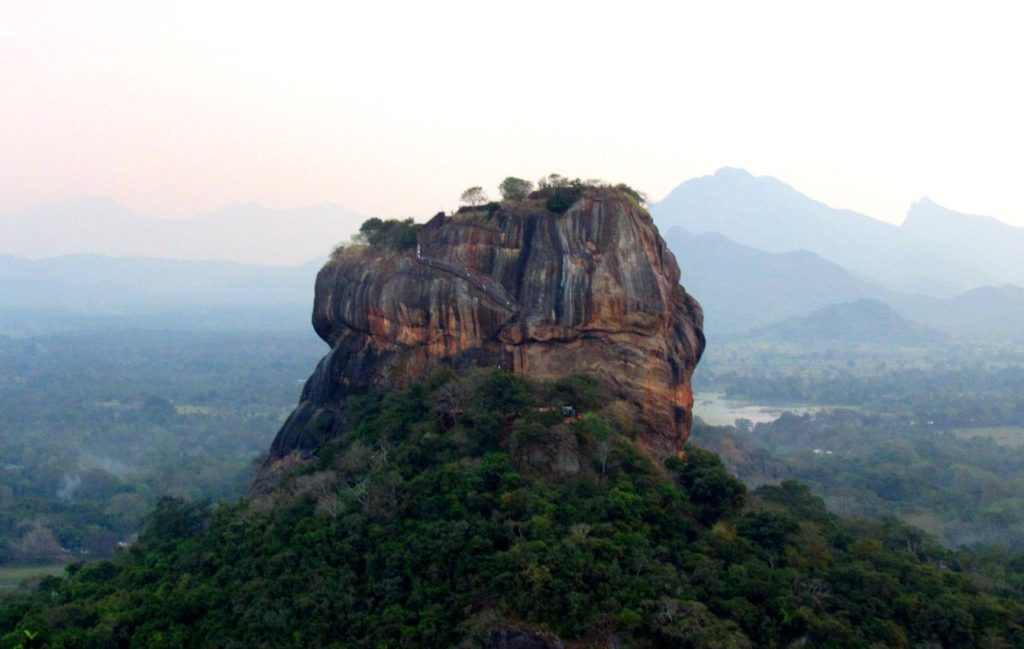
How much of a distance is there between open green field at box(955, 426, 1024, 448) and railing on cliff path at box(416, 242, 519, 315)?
57.9 m

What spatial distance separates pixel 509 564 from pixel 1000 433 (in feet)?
236

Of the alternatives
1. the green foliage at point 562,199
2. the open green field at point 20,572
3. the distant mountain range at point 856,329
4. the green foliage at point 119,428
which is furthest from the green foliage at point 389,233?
the distant mountain range at point 856,329

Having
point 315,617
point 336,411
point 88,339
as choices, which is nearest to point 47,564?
point 336,411

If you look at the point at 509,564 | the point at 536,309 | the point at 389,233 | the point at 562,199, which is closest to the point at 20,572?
the point at 389,233

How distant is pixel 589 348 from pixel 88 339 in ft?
505

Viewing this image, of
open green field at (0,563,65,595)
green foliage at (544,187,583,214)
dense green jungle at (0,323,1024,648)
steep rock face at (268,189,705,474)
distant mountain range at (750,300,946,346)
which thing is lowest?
open green field at (0,563,65,595)

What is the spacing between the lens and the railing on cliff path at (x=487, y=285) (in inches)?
949

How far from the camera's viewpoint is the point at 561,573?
15.5 m

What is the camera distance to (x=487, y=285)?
79.8 ft

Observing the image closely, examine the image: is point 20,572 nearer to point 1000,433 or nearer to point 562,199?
point 562,199

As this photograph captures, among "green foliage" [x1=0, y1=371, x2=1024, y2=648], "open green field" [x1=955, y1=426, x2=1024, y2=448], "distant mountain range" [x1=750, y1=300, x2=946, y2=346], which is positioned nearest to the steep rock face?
"green foliage" [x1=0, y1=371, x2=1024, y2=648]

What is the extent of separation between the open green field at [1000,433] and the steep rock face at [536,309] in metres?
55.1

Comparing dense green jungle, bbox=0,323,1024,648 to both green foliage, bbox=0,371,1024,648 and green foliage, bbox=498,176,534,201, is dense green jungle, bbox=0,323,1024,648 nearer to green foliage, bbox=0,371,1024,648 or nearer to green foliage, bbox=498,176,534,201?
green foliage, bbox=0,371,1024,648

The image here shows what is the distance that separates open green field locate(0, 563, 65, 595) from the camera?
1448 inches
